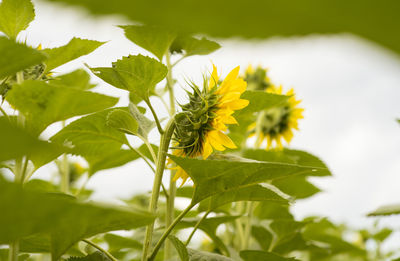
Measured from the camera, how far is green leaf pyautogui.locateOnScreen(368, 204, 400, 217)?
0.98 metres

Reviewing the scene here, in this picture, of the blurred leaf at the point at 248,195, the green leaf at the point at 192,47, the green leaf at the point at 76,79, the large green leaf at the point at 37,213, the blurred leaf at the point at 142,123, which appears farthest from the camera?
the green leaf at the point at 76,79

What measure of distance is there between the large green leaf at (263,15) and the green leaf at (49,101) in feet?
1.83

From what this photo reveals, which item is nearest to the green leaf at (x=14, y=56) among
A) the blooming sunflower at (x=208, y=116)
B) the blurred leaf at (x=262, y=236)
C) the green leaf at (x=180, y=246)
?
the blooming sunflower at (x=208, y=116)

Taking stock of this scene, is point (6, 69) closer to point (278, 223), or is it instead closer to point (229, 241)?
point (278, 223)

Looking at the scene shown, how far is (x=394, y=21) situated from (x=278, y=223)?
1.16 m

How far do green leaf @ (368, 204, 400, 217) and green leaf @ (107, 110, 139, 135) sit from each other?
0.64m

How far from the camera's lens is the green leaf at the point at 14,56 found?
61 cm

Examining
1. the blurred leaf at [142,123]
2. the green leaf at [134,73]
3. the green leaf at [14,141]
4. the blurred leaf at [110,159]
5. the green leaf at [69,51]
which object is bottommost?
the blurred leaf at [110,159]

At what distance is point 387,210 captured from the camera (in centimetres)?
100

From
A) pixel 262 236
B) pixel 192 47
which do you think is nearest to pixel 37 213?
pixel 192 47

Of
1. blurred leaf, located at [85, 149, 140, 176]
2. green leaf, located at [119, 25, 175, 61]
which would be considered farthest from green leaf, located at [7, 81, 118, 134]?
blurred leaf, located at [85, 149, 140, 176]

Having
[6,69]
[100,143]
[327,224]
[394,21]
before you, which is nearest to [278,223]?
[327,224]

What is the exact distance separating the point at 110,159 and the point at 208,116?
21.7 inches

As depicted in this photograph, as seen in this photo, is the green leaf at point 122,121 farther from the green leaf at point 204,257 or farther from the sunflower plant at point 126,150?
the green leaf at point 204,257
